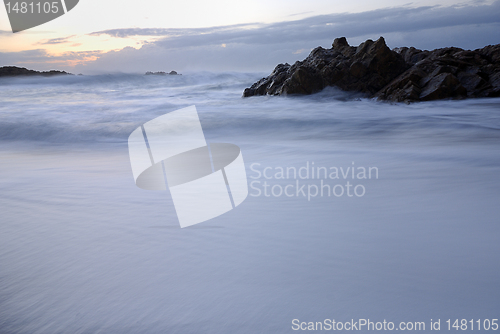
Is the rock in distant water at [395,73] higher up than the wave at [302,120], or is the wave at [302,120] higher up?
the rock in distant water at [395,73]

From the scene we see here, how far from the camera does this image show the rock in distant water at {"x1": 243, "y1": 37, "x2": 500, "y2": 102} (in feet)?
26.9

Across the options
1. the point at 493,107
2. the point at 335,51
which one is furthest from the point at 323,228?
the point at 335,51

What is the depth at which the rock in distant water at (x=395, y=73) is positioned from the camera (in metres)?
8.20

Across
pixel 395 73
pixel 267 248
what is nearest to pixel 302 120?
pixel 395 73

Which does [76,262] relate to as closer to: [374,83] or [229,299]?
[229,299]

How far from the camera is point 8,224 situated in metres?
2.12

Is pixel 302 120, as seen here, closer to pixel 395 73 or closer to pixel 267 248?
pixel 395 73

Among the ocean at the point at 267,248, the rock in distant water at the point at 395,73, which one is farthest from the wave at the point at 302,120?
the ocean at the point at 267,248

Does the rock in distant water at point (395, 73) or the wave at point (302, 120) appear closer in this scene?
the wave at point (302, 120)

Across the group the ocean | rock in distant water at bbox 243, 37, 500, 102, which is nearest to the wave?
rock in distant water at bbox 243, 37, 500, 102

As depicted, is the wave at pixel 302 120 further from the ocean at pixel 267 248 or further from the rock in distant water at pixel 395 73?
the ocean at pixel 267 248

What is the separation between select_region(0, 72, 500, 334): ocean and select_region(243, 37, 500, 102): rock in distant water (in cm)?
497

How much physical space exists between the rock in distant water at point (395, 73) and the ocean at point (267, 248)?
4970 mm

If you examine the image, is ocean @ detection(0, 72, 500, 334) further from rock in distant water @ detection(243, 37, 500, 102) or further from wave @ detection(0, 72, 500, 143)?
rock in distant water @ detection(243, 37, 500, 102)
